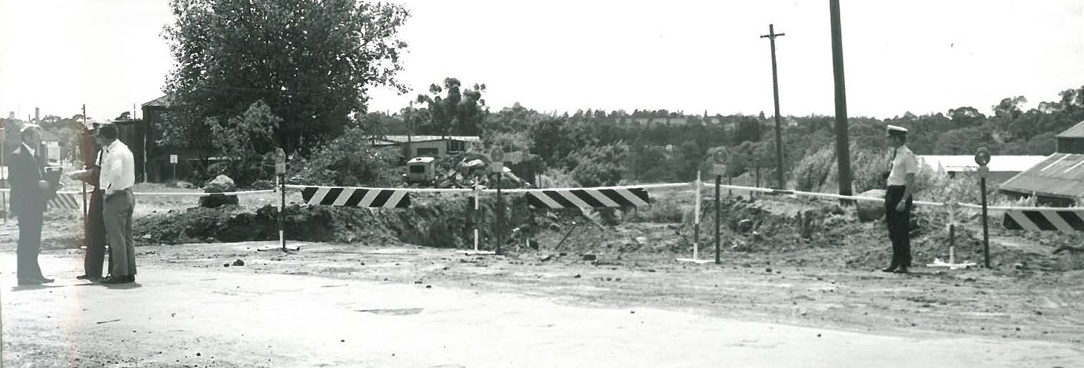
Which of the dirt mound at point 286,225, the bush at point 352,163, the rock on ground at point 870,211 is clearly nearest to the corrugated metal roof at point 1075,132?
the rock on ground at point 870,211

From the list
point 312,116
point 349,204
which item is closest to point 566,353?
point 349,204

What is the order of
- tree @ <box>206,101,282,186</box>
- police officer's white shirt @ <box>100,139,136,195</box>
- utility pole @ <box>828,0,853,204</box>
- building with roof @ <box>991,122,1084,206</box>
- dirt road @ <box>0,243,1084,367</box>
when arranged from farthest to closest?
1. tree @ <box>206,101,282,186</box>
2. utility pole @ <box>828,0,853,204</box>
3. building with roof @ <box>991,122,1084,206</box>
4. police officer's white shirt @ <box>100,139,136,195</box>
5. dirt road @ <box>0,243,1084,367</box>

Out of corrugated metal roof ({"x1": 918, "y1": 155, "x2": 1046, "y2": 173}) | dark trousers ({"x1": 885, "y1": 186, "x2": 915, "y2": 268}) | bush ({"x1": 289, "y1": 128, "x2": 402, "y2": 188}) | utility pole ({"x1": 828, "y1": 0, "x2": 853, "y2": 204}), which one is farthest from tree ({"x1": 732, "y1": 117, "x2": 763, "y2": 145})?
dark trousers ({"x1": 885, "y1": 186, "x2": 915, "y2": 268})

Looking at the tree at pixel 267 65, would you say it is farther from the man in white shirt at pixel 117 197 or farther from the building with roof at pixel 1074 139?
the man in white shirt at pixel 117 197

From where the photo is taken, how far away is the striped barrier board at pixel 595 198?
16781mm

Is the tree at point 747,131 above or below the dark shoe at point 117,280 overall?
above

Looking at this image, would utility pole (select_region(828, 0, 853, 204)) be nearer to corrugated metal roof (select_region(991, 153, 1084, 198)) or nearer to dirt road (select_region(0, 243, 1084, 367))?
corrugated metal roof (select_region(991, 153, 1084, 198))

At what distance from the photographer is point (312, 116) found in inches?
1828

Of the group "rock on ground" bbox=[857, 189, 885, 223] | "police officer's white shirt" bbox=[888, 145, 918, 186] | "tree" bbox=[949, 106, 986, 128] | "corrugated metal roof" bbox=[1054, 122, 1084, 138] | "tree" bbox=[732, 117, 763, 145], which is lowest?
"rock on ground" bbox=[857, 189, 885, 223]

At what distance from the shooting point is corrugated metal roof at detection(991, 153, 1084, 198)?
1105 inches

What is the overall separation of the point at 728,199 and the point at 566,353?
1306 inches

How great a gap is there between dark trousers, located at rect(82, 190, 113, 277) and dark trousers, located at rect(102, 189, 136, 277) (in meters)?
0.49

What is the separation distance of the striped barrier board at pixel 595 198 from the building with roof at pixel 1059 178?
530 inches

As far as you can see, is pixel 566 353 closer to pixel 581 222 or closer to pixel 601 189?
pixel 601 189
